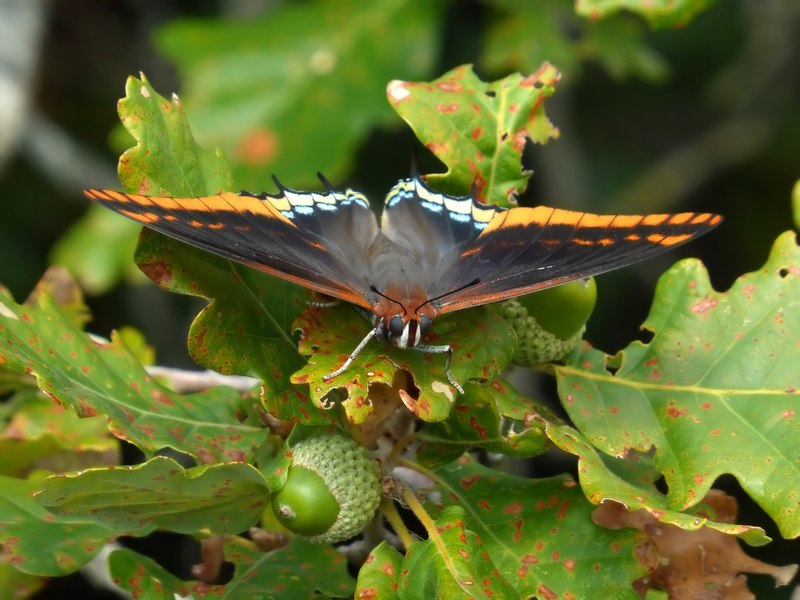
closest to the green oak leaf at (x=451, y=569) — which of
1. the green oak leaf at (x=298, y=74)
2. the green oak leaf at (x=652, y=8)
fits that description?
the green oak leaf at (x=652, y=8)

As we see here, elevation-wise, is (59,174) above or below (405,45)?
below

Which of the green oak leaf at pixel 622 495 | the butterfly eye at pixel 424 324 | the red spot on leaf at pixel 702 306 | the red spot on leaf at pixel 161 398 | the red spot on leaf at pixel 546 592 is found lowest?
the red spot on leaf at pixel 546 592

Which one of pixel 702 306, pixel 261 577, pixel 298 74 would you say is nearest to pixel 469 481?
pixel 261 577

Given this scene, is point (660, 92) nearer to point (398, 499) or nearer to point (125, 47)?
point (125, 47)

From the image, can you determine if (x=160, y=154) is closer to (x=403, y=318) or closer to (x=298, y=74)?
(x=403, y=318)

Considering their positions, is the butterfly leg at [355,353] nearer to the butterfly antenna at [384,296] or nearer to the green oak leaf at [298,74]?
the butterfly antenna at [384,296]

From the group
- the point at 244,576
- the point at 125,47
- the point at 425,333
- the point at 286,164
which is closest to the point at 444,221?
the point at 425,333
